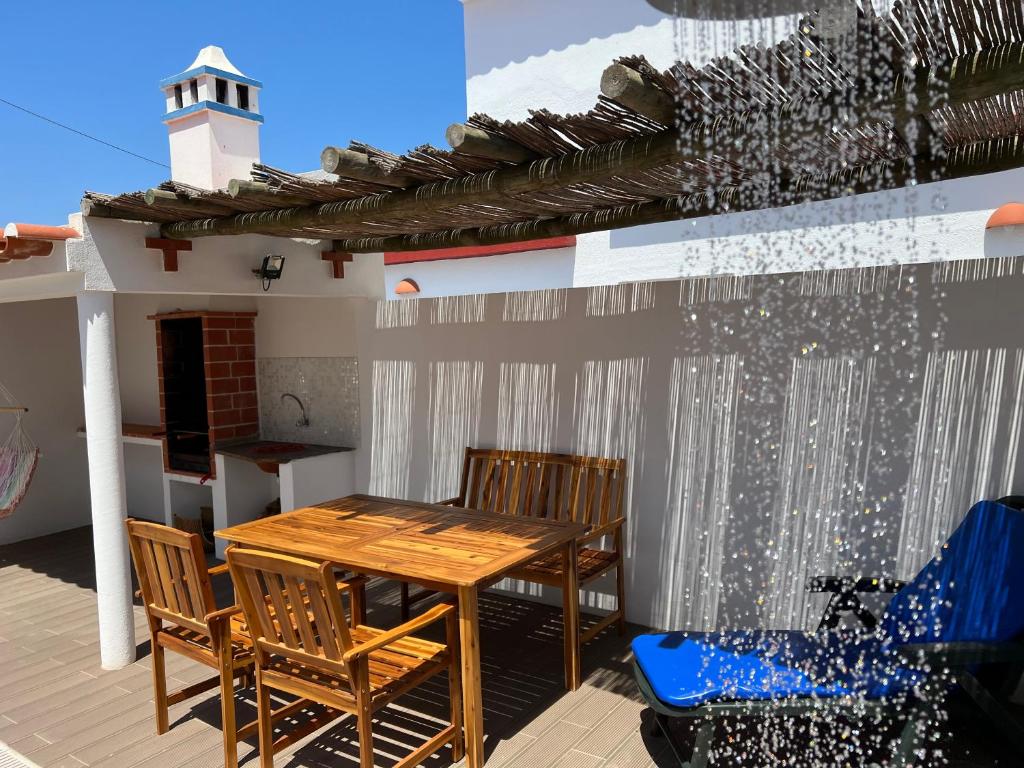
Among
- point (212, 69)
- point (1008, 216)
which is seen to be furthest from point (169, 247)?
point (1008, 216)

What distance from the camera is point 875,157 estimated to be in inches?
118

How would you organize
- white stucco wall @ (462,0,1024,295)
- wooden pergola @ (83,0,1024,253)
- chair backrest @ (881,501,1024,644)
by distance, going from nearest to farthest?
wooden pergola @ (83,0,1024,253) < chair backrest @ (881,501,1024,644) < white stucco wall @ (462,0,1024,295)

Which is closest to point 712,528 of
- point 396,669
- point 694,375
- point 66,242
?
point 694,375

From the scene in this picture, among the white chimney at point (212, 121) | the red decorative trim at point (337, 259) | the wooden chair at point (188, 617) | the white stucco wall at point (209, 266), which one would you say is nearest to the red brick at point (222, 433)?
the white stucco wall at point (209, 266)

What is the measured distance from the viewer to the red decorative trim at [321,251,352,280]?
17.6 ft

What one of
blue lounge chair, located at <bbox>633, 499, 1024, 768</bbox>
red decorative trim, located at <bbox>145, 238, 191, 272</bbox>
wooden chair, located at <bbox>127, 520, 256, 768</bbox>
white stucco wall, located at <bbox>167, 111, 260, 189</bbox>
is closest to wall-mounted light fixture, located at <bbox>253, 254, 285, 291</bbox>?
red decorative trim, located at <bbox>145, 238, 191, 272</bbox>

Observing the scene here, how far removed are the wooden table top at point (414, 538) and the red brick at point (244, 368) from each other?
2281mm

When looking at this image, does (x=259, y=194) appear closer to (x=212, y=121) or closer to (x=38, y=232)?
(x=38, y=232)

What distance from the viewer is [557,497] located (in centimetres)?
451

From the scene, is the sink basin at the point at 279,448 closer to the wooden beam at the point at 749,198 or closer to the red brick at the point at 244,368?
the red brick at the point at 244,368

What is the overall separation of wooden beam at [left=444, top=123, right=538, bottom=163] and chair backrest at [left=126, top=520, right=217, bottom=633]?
1737 millimetres

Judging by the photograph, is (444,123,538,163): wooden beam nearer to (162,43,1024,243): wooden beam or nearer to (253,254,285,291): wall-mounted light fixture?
(162,43,1024,243): wooden beam

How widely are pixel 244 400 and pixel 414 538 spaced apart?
10.5ft

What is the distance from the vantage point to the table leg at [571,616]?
3.56 metres
